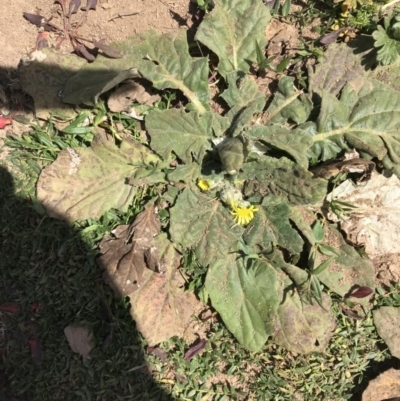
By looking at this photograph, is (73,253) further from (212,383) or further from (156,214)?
(212,383)

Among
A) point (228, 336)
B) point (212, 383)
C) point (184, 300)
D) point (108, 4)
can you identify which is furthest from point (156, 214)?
point (108, 4)

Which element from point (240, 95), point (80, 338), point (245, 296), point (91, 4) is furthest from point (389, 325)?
point (91, 4)

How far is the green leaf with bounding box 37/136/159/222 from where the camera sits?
296 centimetres

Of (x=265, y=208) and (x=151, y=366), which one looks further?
(x=151, y=366)

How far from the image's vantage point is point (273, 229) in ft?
9.34

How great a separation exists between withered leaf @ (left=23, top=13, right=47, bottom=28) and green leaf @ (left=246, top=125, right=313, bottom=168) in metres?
1.47

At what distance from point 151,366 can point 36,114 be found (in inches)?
65.1

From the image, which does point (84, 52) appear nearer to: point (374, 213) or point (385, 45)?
point (385, 45)

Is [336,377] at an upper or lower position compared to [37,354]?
upper

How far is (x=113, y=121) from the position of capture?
10.3ft

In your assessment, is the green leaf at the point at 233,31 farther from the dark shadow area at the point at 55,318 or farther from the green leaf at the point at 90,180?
the dark shadow area at the point at 55,318

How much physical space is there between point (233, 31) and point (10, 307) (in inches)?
83.4

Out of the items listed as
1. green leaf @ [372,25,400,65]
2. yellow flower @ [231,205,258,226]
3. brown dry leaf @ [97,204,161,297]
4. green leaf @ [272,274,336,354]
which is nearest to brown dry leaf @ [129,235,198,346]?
brown dry leaf @ [97,204,161,297]

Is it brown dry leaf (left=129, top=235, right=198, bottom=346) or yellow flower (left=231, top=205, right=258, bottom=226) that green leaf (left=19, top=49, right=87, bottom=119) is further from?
yellow flower (left=231, top=205, right=258, bottom=226)
